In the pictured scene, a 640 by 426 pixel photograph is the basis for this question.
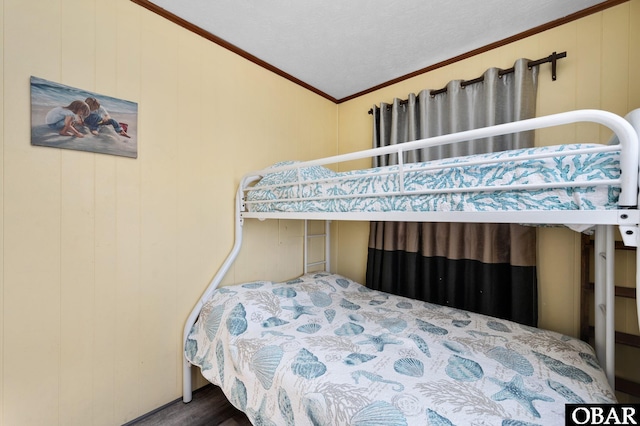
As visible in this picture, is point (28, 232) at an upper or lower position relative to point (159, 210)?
lower

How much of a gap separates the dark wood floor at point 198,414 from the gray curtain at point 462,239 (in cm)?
142

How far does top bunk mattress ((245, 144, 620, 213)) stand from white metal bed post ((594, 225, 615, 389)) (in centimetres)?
60

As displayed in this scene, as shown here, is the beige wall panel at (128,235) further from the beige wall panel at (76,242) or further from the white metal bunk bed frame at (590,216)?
the white metal bunk bed frame at (590,216)

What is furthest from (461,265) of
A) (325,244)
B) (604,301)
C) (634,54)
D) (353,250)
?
(634,54)

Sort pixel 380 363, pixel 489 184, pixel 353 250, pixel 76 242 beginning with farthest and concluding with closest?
pixel 353 250, pixel 76 242, pixel 380 363, pixel 489 184

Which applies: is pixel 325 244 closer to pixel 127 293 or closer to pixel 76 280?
pixel 127 293

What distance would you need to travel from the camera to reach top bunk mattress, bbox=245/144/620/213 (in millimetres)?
807

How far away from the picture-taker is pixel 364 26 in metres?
1.73

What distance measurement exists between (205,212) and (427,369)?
63.3 inches

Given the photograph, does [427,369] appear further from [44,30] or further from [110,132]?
[44,30]

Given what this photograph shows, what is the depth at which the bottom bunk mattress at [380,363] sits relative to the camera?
2.88ft

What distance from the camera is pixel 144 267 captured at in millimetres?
1570

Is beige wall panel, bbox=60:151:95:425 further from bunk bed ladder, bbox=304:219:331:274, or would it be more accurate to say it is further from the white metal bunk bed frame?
bunk bed ladder, bbox=304:219:331:274

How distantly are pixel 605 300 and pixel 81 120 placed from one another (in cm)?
276
